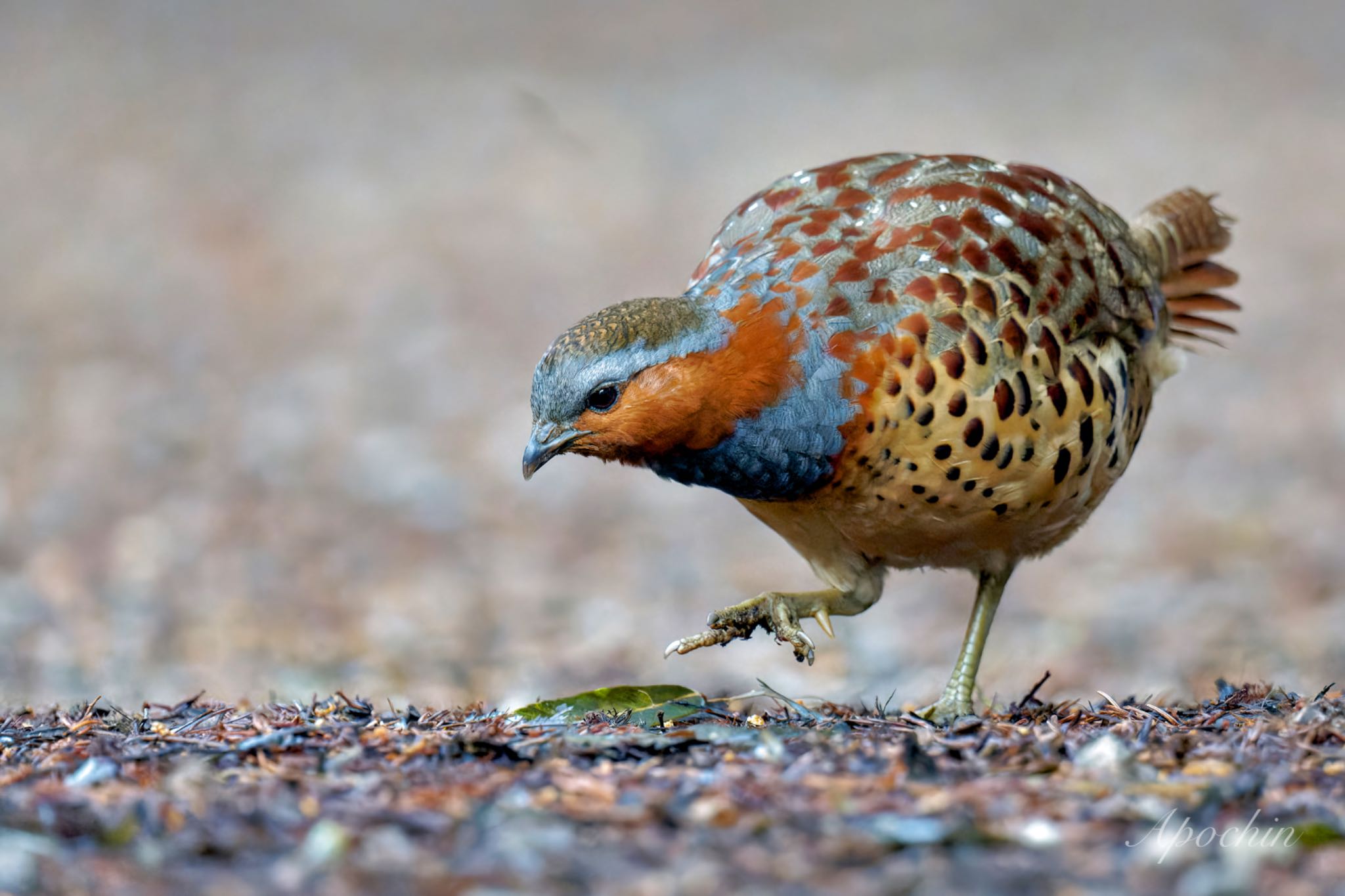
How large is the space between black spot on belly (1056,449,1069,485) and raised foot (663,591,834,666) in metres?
1.15

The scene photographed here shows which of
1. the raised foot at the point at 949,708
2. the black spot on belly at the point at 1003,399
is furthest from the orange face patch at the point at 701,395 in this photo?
the raised foot at the point at 949,708

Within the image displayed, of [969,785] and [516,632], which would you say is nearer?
[969,785]

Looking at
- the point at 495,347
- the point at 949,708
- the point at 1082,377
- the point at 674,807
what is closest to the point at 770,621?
the point at 949,708

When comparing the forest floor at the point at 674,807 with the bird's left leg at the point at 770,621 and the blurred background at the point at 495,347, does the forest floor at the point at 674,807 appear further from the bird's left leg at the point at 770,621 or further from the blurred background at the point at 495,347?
the blurred background at the point at 495,347

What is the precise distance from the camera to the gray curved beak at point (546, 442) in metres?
5.09

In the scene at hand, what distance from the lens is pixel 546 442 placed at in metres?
5.11

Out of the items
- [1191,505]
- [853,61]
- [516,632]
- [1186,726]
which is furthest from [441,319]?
[1186,726]

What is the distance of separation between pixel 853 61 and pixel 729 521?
12.1 m

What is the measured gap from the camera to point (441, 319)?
15125 mm

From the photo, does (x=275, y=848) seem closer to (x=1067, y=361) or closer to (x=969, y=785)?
(x=969, y=785)

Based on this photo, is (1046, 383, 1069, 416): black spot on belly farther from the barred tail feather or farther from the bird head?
the barred tail feather

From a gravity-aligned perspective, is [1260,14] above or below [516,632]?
above

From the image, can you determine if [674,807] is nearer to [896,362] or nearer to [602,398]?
[602,398]

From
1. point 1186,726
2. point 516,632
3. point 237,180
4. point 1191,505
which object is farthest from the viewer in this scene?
point 237,180
